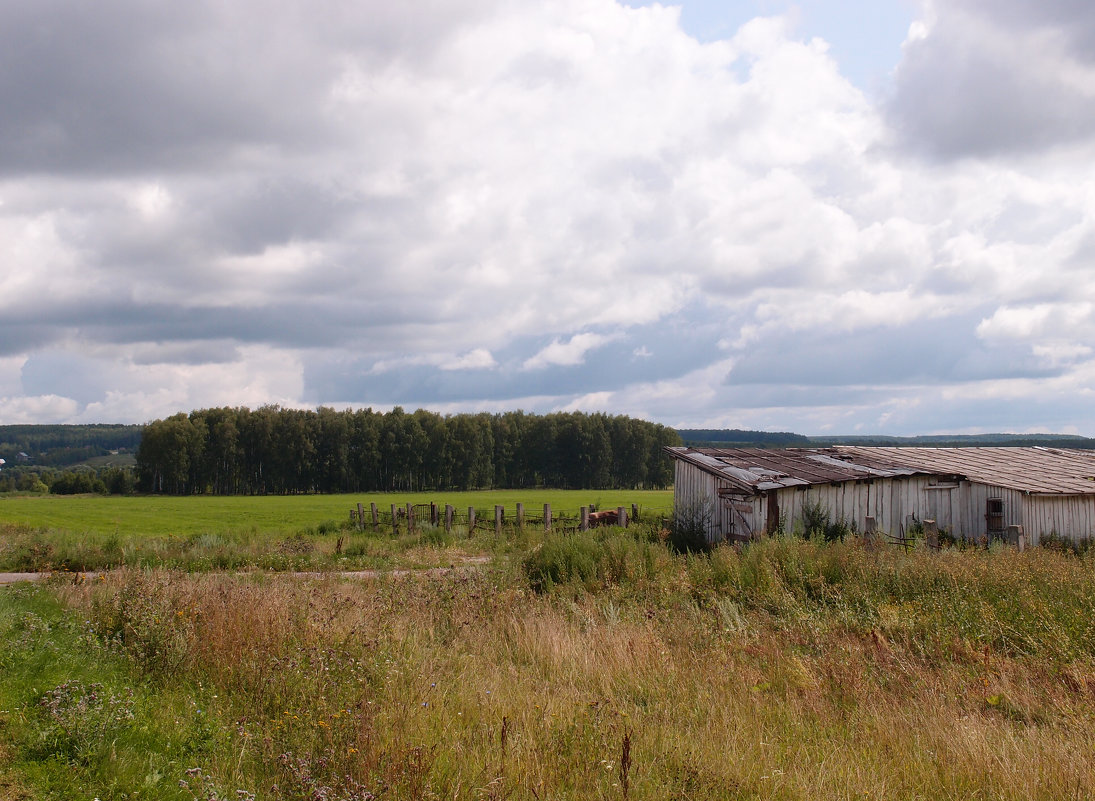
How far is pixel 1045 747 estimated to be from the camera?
5281 mm

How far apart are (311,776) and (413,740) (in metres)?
0.78

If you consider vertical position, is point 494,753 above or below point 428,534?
above

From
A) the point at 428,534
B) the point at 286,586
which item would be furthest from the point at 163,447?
the point at 286,586

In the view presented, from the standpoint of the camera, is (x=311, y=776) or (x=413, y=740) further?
(x=413, y=740)

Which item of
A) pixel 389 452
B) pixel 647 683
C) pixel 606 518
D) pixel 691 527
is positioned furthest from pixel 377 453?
pixel 647 683

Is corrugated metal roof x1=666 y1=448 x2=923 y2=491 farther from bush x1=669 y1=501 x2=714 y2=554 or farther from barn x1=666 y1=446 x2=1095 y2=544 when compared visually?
bush x1=669 y1=501 x2=714 y2=554

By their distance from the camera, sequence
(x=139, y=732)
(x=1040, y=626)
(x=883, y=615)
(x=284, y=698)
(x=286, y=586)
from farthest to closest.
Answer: (x=286, y=586) < (x=883, y=615) < (x=1040, y=626) < (x=284, y=698) < (x=139, y=732)

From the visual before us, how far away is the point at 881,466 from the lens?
2317 centimetres

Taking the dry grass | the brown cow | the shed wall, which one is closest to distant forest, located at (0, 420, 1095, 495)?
the brown cow

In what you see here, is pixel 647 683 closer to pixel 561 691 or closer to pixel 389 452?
pixel 561 691

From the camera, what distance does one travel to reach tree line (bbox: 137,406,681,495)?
100250mm

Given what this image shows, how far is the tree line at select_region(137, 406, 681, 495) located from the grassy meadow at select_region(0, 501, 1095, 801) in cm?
9554

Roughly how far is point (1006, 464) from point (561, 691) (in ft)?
83.8

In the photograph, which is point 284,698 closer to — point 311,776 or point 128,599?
point 311,776
